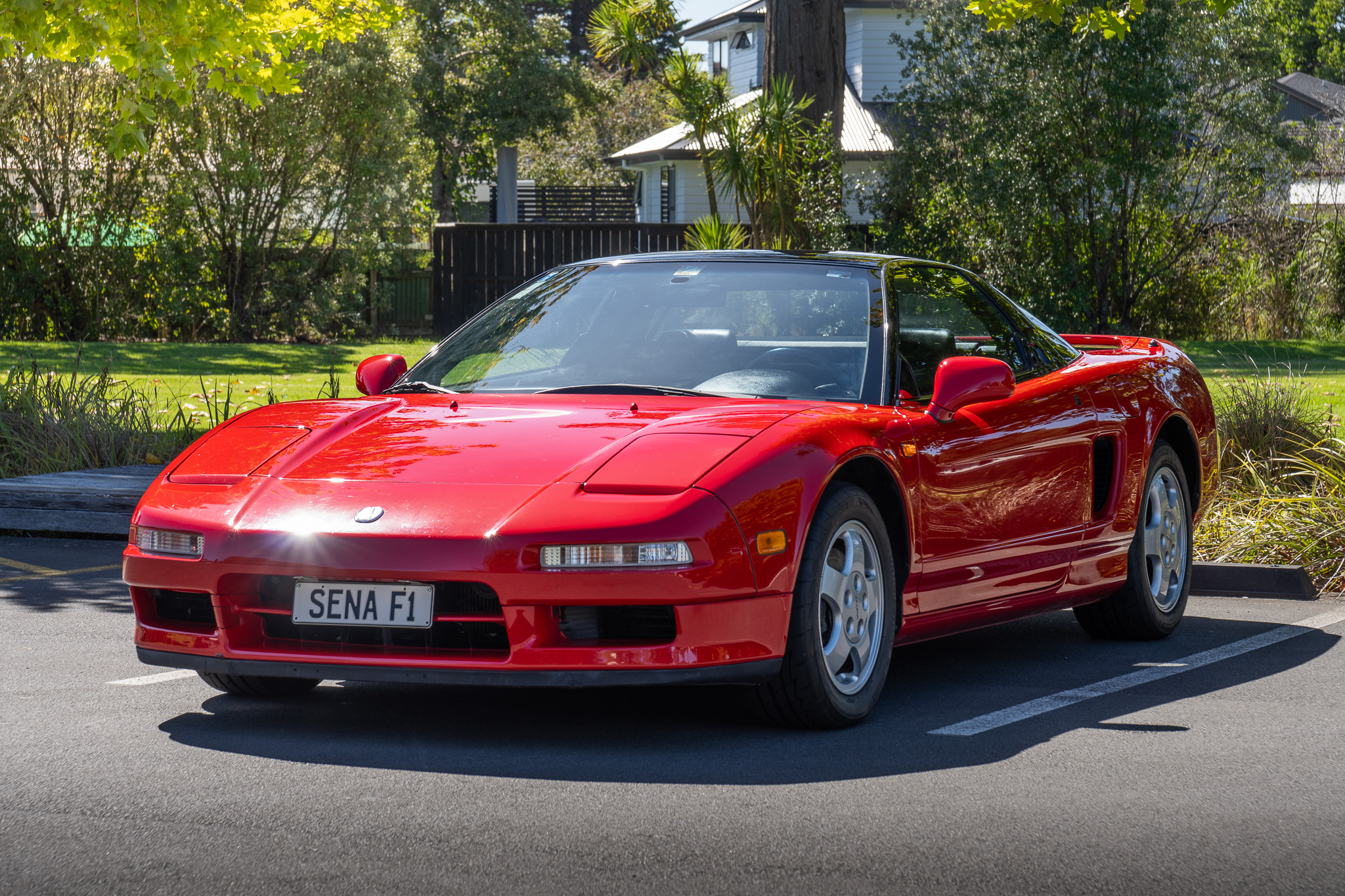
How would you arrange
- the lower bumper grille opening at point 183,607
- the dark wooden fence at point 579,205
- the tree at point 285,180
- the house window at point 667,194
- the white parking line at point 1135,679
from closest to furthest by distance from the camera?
1. the lower bumper grille opening at point 183,607
2. the white parking line at point 1135,679
3. the tree at point 285,180
4. the house window at point 667,194
5. the dark wooden fence at point 579,205

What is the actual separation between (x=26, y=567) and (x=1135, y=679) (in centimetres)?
530

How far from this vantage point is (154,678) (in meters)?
5.54

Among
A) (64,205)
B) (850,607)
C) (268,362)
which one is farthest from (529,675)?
(64,205)

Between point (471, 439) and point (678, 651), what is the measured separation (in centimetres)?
94

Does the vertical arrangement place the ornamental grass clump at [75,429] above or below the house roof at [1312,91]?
below

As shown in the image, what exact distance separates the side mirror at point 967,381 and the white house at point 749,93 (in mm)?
24343

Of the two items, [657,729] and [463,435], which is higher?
[463,435]

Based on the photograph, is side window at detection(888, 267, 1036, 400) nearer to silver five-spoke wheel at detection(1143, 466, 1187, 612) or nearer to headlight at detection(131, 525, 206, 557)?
silver five-spoke wheel at detection(1143, 466, 1187, 612)

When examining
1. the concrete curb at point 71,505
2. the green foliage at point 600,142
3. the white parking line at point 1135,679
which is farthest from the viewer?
the green foliage at point 600,142

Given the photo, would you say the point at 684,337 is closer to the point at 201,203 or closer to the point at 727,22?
the point at 201,203

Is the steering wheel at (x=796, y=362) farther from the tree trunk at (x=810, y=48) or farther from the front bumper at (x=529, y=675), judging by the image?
the tree trunk at (x=810, y=48)

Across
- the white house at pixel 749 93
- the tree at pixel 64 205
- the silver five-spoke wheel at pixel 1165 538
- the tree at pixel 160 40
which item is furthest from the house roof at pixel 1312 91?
the silver five-spoke wheel at pixel 1165 538

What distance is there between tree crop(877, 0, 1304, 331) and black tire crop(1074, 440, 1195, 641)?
13.2 m

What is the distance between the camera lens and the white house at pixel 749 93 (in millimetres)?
34719
